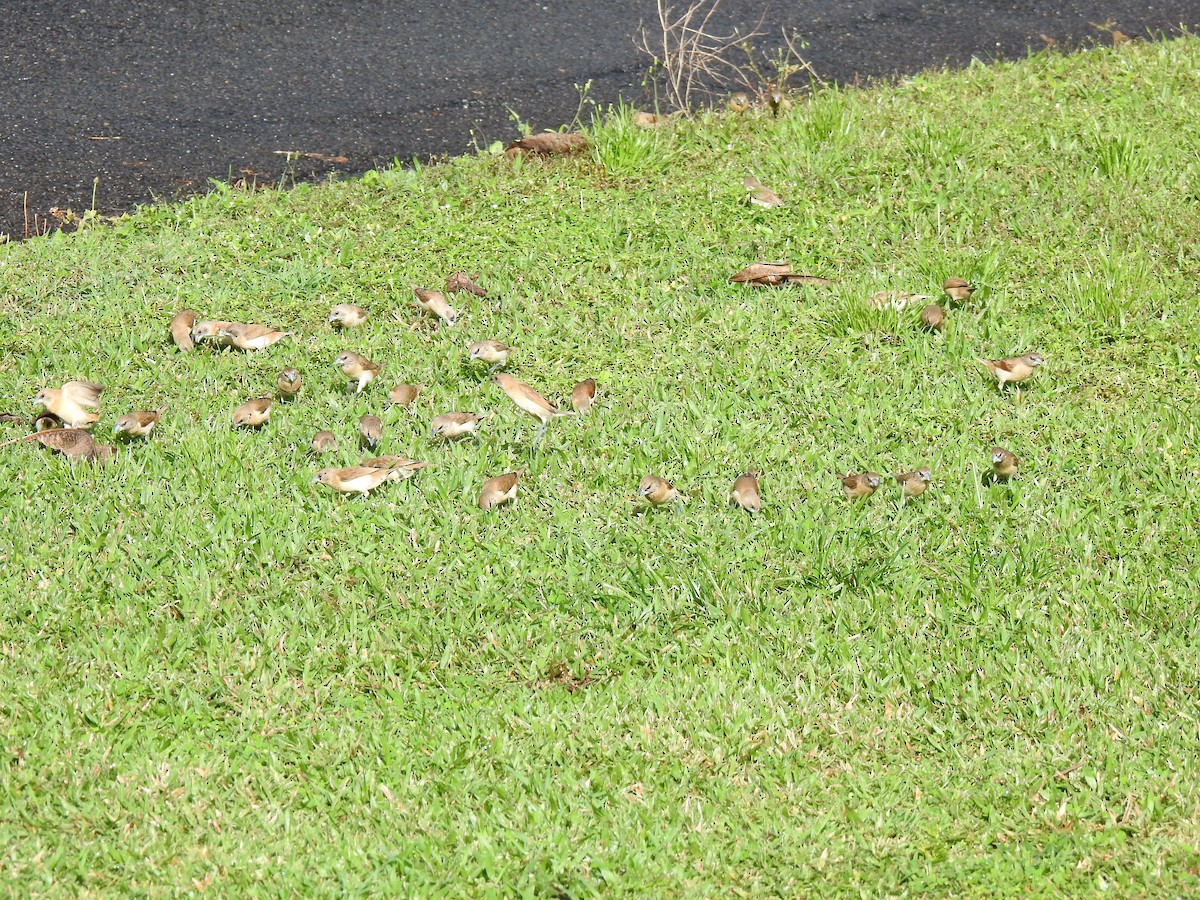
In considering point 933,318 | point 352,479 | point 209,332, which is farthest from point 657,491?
point 209,332

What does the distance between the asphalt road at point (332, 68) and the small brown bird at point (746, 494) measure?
3.77 meters

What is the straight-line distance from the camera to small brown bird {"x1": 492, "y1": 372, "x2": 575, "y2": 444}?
5.31m

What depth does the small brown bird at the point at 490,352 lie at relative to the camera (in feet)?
18.2

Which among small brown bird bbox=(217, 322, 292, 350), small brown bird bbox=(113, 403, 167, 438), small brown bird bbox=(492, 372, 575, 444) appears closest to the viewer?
small brown bird bbox=(113, 403, 167, 438)

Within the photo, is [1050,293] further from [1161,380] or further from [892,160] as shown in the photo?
[892,160]

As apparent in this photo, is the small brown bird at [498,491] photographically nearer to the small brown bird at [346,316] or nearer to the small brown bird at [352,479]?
the small brown bird at [352,479]

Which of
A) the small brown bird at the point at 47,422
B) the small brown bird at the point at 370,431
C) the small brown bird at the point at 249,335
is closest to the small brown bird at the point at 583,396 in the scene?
the small brown bird at the point at 370,431

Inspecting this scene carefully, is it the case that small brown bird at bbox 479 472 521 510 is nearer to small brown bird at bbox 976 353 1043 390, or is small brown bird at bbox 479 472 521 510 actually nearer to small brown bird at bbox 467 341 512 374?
small brown bird at bbox 467 341 512 374

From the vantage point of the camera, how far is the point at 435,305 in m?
5.98

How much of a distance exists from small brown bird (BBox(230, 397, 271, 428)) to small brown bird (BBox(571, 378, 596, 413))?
1.26m

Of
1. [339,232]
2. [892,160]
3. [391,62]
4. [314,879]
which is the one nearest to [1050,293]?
[892,160]

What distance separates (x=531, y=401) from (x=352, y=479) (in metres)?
0.86

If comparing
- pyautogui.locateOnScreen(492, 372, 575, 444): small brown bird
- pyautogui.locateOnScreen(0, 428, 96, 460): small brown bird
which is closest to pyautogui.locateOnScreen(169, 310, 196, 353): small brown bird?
pyautogui.locateOnScreen(0, 428, 96, 460): small brown bird

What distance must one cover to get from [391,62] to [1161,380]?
557cm
